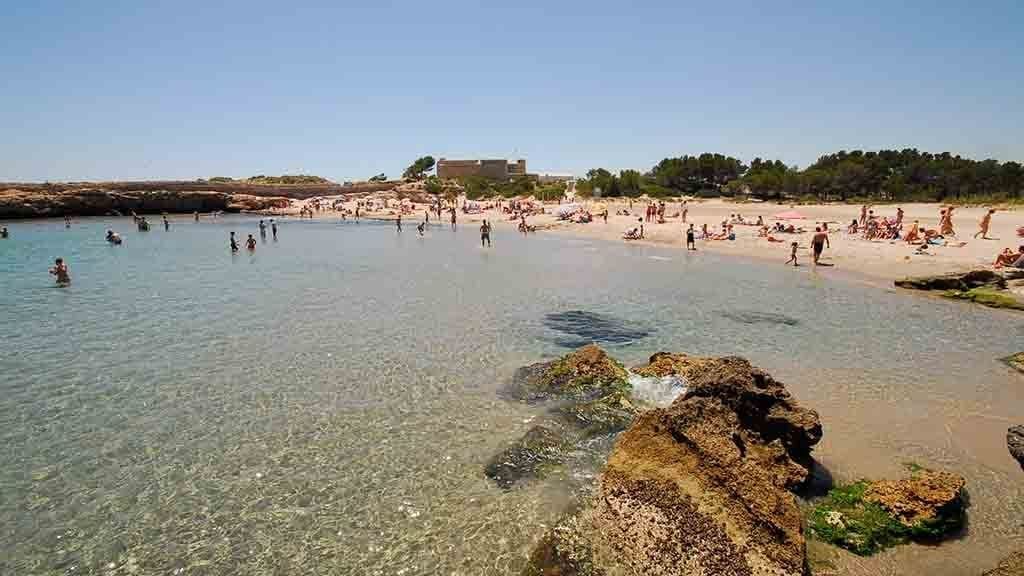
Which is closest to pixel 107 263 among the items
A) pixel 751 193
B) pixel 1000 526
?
pixel 1000 526

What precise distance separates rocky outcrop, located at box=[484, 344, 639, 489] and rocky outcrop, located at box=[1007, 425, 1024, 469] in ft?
14.1

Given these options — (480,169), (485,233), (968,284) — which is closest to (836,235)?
(968,284)

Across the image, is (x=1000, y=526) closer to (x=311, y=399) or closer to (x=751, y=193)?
(x=311, y=399)

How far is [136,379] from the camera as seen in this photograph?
33.1ft

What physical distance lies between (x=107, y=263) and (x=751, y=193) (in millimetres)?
64819

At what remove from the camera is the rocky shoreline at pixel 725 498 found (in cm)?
438

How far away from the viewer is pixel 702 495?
4.64 metres

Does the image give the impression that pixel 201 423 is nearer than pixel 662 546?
No

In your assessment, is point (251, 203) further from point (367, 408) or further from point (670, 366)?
point (670, 366)

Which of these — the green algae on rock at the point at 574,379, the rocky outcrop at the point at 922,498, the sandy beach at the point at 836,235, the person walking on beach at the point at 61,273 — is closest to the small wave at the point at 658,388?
the green algae on rock at the point at 574,379

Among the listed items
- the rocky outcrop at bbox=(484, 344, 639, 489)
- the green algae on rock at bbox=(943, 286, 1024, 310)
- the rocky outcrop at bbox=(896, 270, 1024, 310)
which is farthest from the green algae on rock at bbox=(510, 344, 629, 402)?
the rocky outcrop at bbox=(896, 270, 1024, 310)

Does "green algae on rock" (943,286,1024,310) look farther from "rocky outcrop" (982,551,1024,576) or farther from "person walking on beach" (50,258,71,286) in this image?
"person walking on beach" (50,258,71,286)

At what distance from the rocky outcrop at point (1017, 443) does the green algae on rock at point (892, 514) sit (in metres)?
0.81

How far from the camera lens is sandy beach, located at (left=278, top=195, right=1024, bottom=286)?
74.1 feet
